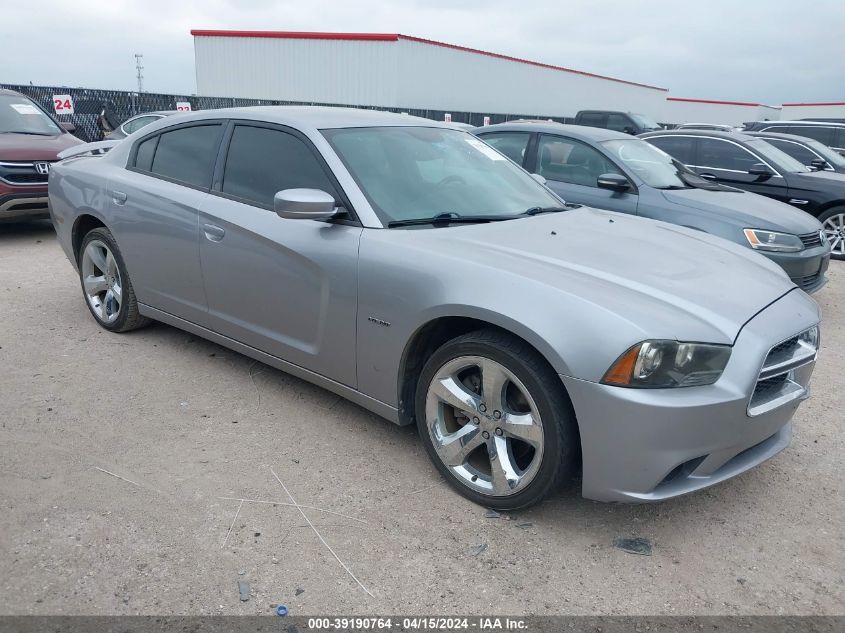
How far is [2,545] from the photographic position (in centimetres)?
258

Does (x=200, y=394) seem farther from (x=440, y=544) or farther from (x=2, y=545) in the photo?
(x=440, y=544)

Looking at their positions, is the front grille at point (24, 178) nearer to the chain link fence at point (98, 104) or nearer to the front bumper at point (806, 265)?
the chain link fence at point (98, 104)

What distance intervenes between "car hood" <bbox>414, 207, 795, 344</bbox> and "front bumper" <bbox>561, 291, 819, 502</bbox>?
155mm

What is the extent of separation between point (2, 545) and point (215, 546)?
2.64 feet

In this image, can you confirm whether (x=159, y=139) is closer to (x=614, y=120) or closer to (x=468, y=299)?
(x=468, y=299)

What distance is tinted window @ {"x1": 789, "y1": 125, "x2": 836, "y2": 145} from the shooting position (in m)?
13.1

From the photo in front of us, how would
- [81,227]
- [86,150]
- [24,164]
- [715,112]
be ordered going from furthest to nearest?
[715,112] → [24,164] → [86,150] → [81,227]

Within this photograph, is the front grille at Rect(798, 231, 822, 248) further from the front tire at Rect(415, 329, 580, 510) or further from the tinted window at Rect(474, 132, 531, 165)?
the front tire at Rect(415, 329, 580, 510)

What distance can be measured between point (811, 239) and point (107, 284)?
5865 mm

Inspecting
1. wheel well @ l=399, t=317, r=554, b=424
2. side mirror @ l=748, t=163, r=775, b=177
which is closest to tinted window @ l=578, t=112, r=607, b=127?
side mirror @ l=748, t=163, r=775, b=177

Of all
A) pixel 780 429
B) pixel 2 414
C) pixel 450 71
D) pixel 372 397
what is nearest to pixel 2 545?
pixel 2 414

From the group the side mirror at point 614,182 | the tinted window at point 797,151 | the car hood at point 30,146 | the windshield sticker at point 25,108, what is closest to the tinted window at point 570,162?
the side mirror at point 614,182

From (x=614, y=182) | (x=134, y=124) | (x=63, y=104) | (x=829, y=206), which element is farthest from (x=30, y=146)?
(x=829, y=206)

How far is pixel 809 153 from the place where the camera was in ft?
33.8
